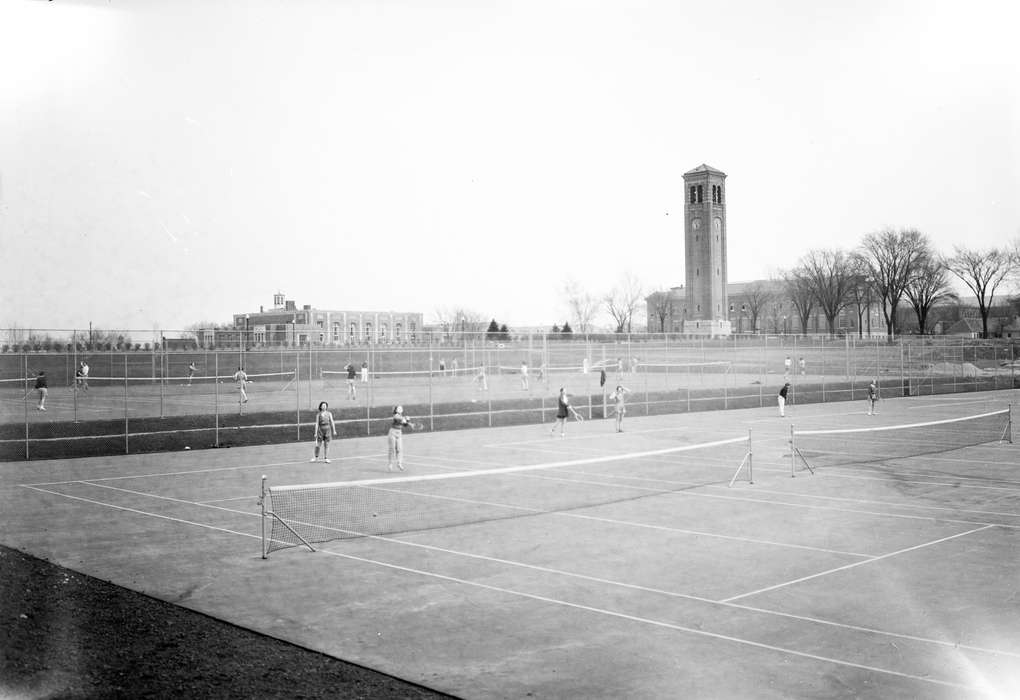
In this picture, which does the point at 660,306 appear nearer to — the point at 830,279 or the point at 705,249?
the point at 705,249

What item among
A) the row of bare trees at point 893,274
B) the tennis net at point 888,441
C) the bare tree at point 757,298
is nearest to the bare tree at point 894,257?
the row of bare trees at point 893,274

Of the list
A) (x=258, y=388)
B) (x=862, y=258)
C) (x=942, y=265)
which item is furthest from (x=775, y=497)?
(x=862, y=258)

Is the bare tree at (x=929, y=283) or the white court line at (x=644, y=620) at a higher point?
the bare tree at (x=929, y=283)

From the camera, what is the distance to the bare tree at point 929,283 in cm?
9525

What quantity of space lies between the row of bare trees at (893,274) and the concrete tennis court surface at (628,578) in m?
68.3

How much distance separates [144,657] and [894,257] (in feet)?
336

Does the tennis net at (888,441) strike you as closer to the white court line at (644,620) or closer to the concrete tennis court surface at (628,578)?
the concrete tennis court surface at (628,578)

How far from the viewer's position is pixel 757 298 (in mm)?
148125

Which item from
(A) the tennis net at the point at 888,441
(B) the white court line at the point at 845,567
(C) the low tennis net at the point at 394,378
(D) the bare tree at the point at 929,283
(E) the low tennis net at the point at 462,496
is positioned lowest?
(A) the tennis net at the point at 888,441

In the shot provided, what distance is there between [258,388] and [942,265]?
71466 mm

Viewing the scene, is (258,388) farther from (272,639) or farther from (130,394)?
(272,639)

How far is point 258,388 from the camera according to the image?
58406 millimetres

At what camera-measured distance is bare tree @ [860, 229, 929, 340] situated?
96875 millimetres

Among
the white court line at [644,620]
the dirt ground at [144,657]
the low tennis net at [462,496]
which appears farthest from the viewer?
the low tennis net at [462,496]
